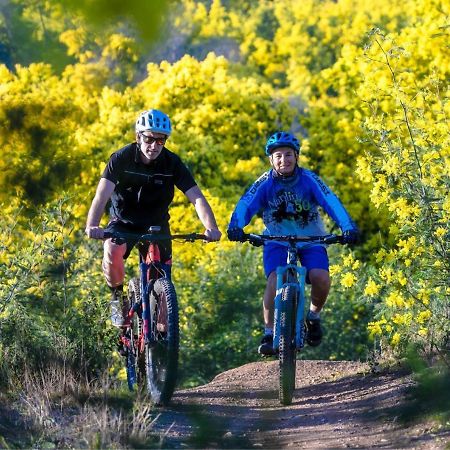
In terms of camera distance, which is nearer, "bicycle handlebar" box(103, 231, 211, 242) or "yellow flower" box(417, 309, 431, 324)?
"bicycle handlebar" box(103, 231, 211, 242)

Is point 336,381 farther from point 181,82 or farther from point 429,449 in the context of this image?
point 181,82

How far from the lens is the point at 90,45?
122 centimetres

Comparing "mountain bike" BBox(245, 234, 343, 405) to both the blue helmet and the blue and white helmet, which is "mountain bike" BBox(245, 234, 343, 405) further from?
the blue and white helmet

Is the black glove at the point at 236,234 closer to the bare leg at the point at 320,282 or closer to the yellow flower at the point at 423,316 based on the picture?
the bare leg at the point at 320,282

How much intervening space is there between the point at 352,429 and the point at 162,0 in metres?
4.24

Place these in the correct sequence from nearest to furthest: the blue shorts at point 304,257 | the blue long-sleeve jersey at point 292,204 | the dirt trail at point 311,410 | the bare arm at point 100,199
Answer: the dirt trail at point 311,410 < the bare arm at point 100,199 < the blue long-sleeve jersey at point 292,204 < the blue shorts at point 304,257

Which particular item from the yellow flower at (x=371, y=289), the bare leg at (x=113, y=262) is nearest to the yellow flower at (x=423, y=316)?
the yellow flower at (x=371, y=289)

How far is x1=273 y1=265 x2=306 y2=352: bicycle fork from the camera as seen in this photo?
6055 mm

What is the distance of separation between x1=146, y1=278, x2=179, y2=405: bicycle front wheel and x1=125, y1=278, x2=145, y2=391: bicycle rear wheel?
12.3 inches

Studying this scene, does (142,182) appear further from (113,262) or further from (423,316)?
(423,316)

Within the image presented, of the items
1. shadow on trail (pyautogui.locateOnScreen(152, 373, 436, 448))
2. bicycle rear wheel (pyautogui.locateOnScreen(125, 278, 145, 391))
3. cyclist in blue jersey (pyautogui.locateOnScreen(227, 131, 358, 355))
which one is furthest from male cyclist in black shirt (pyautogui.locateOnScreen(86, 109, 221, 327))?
shadow on trail (pyautogui.locateOnScreen(152, 373, 436, 448))

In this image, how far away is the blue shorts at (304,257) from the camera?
627cm

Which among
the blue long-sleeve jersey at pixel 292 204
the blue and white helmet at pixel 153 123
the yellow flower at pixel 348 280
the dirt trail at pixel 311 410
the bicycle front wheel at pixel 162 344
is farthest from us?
the yellow flower at pixel 348 280

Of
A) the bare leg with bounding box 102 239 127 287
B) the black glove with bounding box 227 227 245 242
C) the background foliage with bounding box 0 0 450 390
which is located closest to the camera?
the background foliage with bounding box 0 0 450 390
